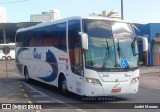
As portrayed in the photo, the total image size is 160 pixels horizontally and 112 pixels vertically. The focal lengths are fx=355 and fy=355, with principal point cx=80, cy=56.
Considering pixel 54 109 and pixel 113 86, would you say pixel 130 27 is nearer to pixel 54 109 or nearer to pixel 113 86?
pixel 113 86

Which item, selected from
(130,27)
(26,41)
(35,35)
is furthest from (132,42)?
(26,41)

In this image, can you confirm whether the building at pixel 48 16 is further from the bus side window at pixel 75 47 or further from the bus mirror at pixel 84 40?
the bus mirror at pixel 84 40

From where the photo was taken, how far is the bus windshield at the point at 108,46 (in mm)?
14172

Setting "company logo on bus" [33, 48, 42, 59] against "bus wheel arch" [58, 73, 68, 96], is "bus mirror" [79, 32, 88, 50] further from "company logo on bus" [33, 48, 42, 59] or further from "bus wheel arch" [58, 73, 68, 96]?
"company logo on bus" [33, 48, 42, 59]

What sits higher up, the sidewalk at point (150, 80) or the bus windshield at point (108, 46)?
the bus windshield at point (108, 46)

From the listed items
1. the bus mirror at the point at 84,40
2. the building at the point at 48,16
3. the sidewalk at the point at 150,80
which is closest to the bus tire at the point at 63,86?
the bus mirror at the point at 84,40

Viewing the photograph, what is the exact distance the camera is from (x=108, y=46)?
1444 cm

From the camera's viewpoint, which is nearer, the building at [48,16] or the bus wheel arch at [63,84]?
the bus wheel arch at [63,84]

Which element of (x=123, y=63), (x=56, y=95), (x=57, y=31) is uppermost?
(x=57, y=31)

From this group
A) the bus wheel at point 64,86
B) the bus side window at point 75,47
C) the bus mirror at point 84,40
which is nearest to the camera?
the bus mirror at point 84,40

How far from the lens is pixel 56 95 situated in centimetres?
1711

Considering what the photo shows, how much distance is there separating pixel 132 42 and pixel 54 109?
450cm

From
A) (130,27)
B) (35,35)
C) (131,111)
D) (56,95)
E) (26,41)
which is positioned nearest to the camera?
(131,111)

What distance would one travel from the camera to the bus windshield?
14.2 meters
